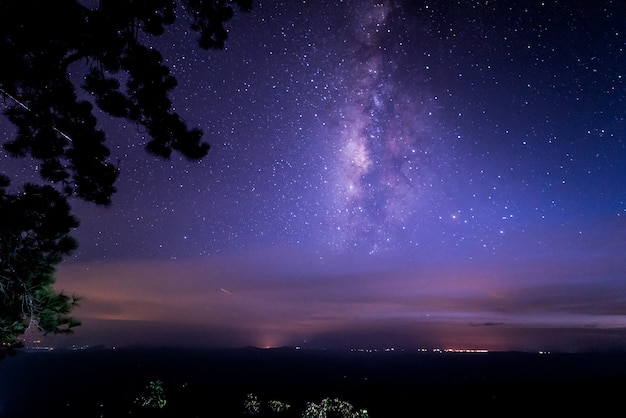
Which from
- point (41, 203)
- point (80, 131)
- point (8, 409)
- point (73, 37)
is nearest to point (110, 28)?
point (73, 37)

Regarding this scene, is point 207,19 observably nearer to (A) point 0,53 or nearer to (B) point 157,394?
(A) point 0,53

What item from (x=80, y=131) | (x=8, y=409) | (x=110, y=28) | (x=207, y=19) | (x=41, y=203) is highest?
(x=207, y=19)

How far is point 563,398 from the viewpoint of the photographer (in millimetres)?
12781

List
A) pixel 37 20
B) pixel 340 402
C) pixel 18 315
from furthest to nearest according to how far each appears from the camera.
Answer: pixel 340 402 < pixel 18 315 < pixel 37 20

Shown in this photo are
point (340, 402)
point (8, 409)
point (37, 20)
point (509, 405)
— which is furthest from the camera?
point (8, 409)

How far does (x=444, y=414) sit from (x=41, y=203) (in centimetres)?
1199

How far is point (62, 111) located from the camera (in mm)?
5152

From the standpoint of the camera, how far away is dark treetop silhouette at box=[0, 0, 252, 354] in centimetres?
439

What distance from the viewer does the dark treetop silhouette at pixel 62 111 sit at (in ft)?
14.4

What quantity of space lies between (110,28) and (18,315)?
392 cm

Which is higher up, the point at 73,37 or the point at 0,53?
the point at 73,37

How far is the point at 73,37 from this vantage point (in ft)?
14.9

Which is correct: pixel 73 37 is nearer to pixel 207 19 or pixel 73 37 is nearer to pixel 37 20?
pixel 37 20

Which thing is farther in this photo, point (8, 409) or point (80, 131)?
point (8, 409)
